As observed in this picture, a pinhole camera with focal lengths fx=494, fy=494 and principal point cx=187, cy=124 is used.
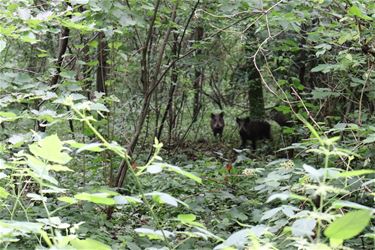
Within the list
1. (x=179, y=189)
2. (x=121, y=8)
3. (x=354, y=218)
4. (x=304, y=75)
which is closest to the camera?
(x=354, y=218)

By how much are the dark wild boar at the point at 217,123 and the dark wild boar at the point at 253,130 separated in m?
0.64

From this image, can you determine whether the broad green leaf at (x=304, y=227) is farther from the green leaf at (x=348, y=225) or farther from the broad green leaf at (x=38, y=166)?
the broad green leaf at (x=38, y=166)

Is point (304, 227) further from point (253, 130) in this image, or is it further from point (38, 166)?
point (253, 130)

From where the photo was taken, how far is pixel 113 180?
4750mm

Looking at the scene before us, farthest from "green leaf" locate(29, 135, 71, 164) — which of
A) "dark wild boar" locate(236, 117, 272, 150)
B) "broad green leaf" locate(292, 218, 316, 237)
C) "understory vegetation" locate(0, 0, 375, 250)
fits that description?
"dark wild boar" locate(236, 117, 272, 150)

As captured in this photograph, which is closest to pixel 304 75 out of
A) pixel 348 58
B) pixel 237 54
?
pixel 237 54

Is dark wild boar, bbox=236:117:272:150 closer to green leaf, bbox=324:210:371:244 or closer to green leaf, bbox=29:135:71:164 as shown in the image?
green leaf, bbox=29:135:71:164

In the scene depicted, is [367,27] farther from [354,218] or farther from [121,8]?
[354,218]

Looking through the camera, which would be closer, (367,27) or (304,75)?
(367,27)

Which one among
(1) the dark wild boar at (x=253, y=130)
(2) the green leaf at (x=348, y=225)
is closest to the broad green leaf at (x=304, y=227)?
(2) the green leaf at (x=348, y=225)

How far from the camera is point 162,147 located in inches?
190

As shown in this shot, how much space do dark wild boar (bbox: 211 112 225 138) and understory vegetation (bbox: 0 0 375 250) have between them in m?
3.09

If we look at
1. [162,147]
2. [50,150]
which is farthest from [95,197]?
[162,147]

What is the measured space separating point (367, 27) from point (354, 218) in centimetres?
309
